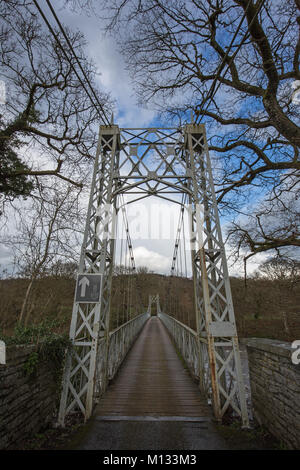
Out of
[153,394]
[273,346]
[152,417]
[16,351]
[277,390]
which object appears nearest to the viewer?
[16,351]

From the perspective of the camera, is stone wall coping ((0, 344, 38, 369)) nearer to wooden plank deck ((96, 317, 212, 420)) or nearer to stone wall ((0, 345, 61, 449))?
stone wall ((0, 345, 61, 449))

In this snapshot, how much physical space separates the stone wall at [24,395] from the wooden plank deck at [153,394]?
34.2 inches

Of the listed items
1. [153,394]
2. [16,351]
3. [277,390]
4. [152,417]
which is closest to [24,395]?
[16,351]

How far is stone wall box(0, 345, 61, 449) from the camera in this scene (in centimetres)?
215

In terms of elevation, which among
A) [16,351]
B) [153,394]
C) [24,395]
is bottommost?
[153,394]

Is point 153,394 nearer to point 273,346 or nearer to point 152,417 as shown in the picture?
point 152,417

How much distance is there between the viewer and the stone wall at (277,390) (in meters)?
2.26

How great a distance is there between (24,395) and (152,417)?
183cm

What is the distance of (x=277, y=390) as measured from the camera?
2582mm

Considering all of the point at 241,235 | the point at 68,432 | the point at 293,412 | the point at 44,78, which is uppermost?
the point at 44,78
